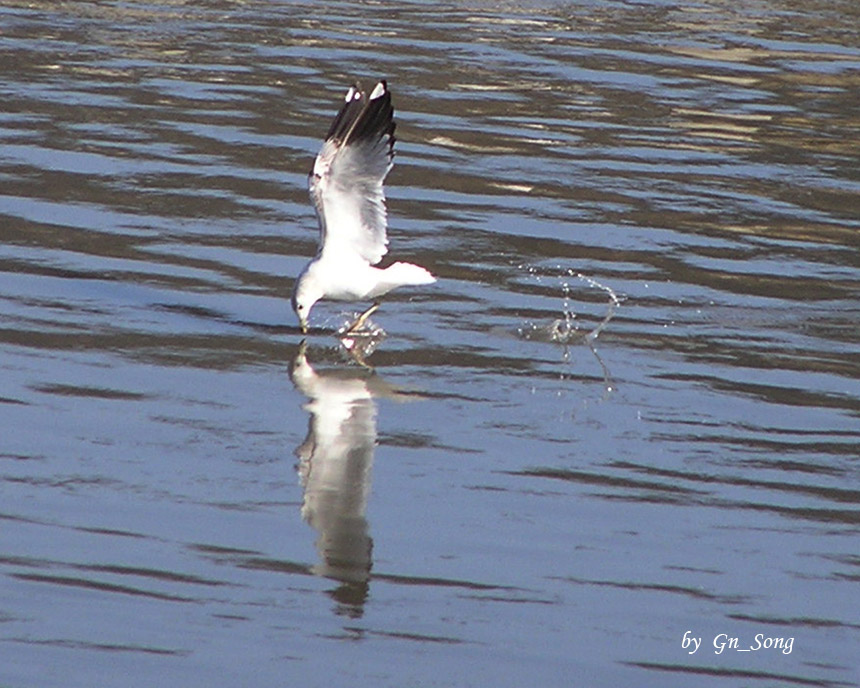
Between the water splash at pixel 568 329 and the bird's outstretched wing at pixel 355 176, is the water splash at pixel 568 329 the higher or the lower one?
the lower one

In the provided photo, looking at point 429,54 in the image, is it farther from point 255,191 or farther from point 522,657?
point 522,657

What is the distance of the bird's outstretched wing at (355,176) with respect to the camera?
9.55m

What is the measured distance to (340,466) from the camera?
25.3 feet

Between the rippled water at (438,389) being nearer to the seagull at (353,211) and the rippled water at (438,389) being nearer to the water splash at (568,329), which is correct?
the water splash at (568,329)

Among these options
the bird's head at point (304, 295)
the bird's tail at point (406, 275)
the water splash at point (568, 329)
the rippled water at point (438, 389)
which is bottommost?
the water splash at point (568, 329)

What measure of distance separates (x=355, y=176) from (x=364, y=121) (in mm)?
309

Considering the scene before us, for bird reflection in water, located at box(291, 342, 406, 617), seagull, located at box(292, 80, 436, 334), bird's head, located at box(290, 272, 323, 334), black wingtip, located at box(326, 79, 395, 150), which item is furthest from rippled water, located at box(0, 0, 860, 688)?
black wingtip, located at box(326, 79, 395, 150)

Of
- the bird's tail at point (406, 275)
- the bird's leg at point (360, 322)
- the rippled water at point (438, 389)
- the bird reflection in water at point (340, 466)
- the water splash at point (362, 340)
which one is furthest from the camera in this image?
the bird's leg at point (360, 322)

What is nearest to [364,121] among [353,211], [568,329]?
[353,211]

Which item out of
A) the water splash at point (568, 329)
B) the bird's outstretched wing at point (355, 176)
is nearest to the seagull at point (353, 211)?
the bird's outstretched wing at point (355, 176)

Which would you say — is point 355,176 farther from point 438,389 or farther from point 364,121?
point 438,389

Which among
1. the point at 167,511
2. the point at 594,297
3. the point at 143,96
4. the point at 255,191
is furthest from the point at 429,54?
the point at 167,511

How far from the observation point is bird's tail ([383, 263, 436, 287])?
9.57 m

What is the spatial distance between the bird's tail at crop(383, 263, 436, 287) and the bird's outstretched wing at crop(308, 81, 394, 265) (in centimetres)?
34
